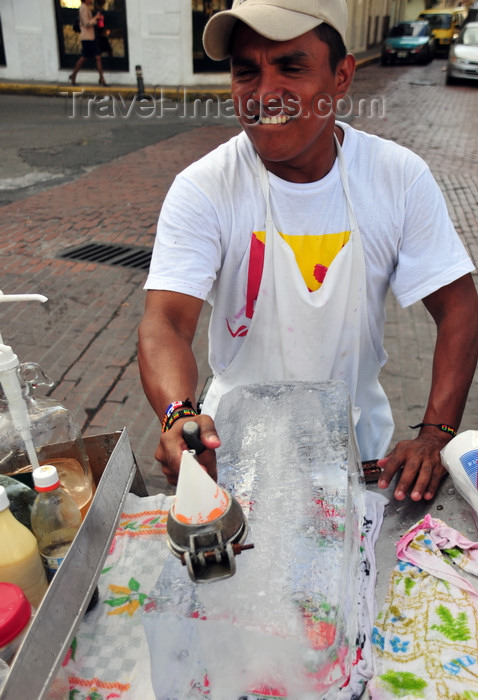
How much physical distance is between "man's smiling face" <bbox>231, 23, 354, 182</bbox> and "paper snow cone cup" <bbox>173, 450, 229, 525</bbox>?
1.05 meters

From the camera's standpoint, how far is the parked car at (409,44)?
22.7 metres

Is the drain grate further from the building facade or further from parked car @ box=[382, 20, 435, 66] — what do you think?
parked car @ box=[382, 20, 435, 66]

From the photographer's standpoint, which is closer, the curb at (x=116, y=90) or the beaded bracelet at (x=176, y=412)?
the beaded bracelet at (x=176, y=412)

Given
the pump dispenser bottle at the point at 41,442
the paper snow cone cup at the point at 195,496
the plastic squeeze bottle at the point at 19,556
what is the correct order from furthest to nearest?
the pump dispenser bottle at the point at 41,442, the plastic squeeze bottle at the point at 19,556, the paper snow cone cup at the point at 195,496

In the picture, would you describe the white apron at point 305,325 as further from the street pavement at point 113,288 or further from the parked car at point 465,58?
the parked car at point 465,58

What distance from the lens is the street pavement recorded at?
12.3ft

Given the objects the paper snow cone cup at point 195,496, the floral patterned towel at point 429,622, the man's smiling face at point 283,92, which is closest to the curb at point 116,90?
the man's smiling face at point 283,92

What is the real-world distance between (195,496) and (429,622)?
2.02 feet

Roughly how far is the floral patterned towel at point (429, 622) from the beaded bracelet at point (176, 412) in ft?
1.88

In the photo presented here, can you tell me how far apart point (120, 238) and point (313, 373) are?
4756 millimetres

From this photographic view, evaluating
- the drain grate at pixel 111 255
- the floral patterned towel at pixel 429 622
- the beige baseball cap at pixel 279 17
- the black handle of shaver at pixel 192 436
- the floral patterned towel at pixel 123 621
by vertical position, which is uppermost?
the beige baseball cap at pixel 279 17

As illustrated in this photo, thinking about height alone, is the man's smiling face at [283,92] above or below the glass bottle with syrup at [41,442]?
above

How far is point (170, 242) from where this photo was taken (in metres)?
1.71

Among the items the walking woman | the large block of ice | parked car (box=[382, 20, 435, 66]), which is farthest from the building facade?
the large block of ice
